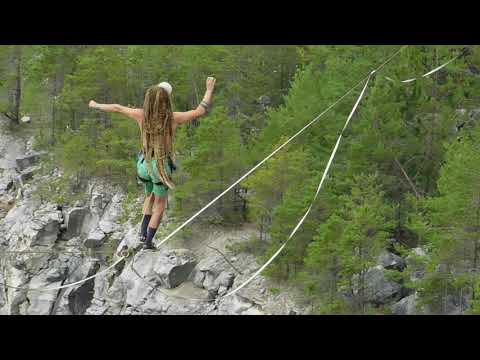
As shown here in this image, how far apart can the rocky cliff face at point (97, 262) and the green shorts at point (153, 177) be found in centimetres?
1609

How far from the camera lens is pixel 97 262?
2831 cm

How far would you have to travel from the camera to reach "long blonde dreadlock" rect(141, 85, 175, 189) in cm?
474

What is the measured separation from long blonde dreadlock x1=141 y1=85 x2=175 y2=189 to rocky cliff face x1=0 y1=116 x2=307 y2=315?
53.4ft

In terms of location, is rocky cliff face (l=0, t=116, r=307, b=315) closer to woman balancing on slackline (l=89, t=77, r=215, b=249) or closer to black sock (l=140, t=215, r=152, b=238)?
black sock (l=140, t=215, r=152, b=238)

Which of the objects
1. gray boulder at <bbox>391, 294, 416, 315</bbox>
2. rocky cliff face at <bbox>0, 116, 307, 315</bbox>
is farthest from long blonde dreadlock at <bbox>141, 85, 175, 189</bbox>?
rocky cliff face at <bbox>0, 116, 307, 315</bbox>

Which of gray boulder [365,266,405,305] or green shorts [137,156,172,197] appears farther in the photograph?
gray boulder [365,266,405,305]

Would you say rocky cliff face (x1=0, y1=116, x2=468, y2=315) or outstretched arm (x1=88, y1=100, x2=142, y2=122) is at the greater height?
outstretched arm (x1=88, y1=100, x2=142, y2=122)

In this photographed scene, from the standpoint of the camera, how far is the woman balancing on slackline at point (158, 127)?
474cm

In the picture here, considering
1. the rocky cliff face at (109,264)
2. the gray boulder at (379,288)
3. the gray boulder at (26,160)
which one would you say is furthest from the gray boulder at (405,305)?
the gray boulder at (26,160)

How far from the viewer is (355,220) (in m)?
18.5

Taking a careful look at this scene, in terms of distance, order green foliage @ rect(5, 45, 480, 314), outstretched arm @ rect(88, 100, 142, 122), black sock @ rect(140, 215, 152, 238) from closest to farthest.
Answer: outstretched arm @ rect(88, 100, 142, 122) → black sock @ rect(140, 215, 152, 238) → green foliage @ rect(5, 45, 480, 314)

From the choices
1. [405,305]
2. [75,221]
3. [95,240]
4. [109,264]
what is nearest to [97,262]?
[109,264]

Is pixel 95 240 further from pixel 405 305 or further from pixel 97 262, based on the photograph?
pixel 405 305

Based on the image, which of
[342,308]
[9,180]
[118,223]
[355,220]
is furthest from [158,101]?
[9,180]
